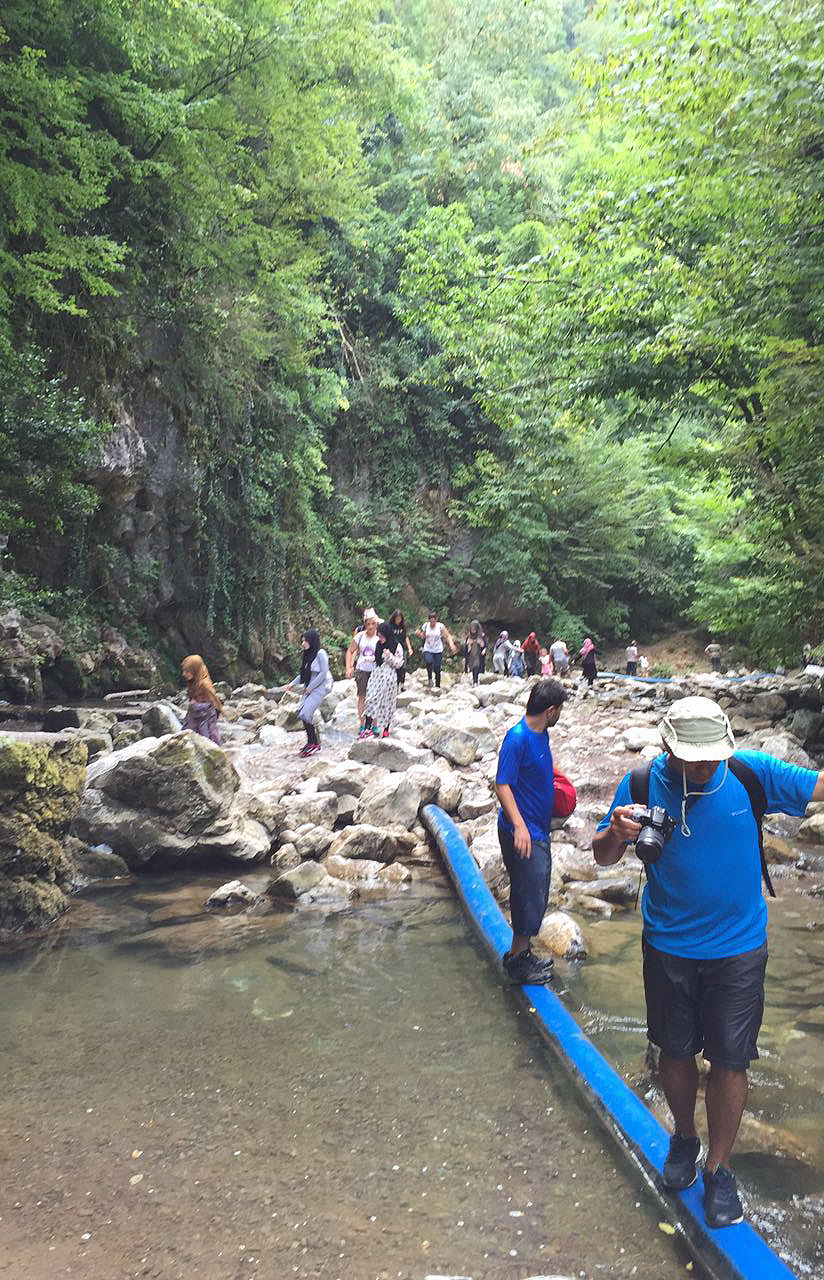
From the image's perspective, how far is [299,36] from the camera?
13492 mm

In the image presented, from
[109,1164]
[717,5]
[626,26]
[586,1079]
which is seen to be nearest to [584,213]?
[626,26]

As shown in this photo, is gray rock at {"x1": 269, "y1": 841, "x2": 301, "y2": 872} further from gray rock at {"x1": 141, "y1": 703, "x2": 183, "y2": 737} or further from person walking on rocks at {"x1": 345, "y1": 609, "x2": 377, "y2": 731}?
person walking on rocks at {"x1": 345, "y1": 609, "x2": 377, "y2": 731}

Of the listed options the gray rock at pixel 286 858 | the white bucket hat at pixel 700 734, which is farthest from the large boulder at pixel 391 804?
the white bucket hat at pixel 700 734

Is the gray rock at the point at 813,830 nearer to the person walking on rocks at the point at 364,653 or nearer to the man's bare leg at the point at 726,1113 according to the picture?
the man's bare leg at the point at 726,1113

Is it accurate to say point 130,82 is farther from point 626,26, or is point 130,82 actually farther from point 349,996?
point 349,996

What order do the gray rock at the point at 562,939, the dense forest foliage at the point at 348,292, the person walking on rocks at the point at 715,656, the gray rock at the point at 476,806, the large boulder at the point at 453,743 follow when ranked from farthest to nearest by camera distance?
the person walking on rocks at the point at 715,656, the large boulder at the point at 453,743, the dense forest foliage at the point at 348,292, the gray rock at the point at 476,806, the gray rock at the point at 562,939

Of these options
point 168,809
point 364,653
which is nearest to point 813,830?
point 168,809

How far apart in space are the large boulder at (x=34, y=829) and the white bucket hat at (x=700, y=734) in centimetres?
444

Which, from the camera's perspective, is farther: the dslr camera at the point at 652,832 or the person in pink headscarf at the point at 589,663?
the person in pink headscarf at the point at 589,663

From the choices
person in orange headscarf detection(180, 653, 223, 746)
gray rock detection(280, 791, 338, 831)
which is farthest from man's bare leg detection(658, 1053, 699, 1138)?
person in orange headscarf detection(180, 653, 223, 746)

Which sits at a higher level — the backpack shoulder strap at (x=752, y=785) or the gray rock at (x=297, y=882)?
the backpack shoulder strap at (x=752, y=785)

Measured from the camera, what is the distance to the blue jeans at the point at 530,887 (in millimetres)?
4035

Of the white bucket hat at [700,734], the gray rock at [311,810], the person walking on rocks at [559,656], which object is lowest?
the gray rock at [311,810]

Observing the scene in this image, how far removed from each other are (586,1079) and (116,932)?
3.26m
